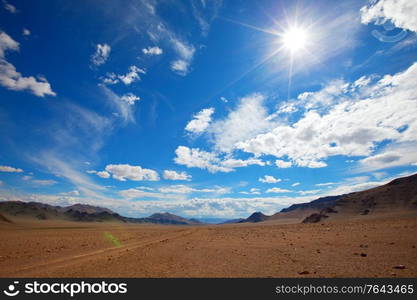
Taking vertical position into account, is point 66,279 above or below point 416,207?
below

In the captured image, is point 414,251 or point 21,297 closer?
point 21,297

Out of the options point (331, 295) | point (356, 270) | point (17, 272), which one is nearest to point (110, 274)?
point (17, 272)

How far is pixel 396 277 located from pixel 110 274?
10687mm

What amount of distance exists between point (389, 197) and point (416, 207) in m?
16.0

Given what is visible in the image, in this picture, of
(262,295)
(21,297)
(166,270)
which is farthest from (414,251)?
(21,297)

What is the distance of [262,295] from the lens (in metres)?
7.42

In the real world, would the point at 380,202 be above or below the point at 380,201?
below

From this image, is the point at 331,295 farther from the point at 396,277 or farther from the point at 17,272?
the point at 17,272

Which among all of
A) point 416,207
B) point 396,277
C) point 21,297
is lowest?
point 21,297

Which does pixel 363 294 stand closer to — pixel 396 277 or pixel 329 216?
pixel 396 277

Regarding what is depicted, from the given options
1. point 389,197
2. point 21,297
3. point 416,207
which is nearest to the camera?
point 21,297

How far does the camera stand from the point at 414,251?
12.0 metres

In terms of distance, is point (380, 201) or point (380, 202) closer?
point (380, 202)

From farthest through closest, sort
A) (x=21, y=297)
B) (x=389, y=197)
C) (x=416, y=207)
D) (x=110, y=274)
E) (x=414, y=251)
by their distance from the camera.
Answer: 1. (x=389, y=197)
2. (x=416, y=207)
3. (x=414, y=251)
4. (x=110, y=274)
5. (x=21, y=297)
